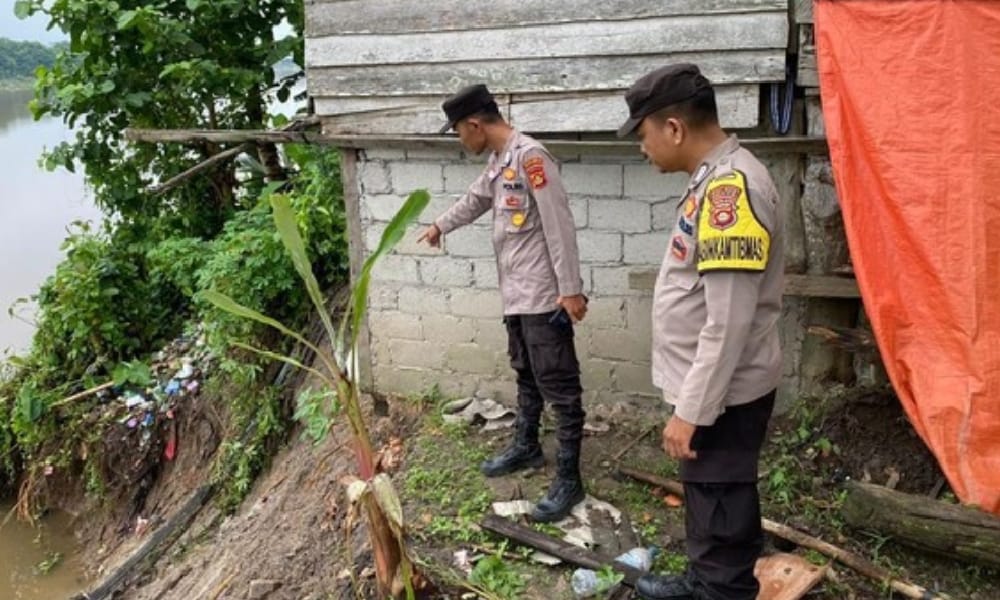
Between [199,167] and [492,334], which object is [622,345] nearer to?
[492,334]

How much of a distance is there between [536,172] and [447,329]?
167 cm

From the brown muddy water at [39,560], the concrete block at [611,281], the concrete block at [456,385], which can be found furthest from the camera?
the brown muddy water at [39,560]

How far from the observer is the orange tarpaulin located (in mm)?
2785

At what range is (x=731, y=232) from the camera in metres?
2.20

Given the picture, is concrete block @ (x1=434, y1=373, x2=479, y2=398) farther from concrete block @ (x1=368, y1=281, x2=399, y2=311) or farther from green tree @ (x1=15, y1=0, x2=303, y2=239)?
green tree @ (x1=15, y1=0, x2=303, y2=239)

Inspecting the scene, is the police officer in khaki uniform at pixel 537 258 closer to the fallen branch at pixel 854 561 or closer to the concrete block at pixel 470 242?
the fallen branch at pixel 854 561

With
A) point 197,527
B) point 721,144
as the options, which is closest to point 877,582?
point 721,144

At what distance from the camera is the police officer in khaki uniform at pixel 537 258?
10.7 feet

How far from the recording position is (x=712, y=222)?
7.34ft

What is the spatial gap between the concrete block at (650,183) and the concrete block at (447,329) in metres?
1.16

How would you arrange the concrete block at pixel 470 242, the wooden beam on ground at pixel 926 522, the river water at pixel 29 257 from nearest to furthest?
the wooden beam on ground at pixel 926 522 → the concrete block at pixel 470 242 → the river water at pixel 29 257

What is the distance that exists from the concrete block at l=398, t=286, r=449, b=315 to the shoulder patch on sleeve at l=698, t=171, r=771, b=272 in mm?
2553

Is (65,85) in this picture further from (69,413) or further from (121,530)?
(121,530)

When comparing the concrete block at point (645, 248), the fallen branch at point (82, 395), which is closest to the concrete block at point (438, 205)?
the concrete block at point (645, 248)
